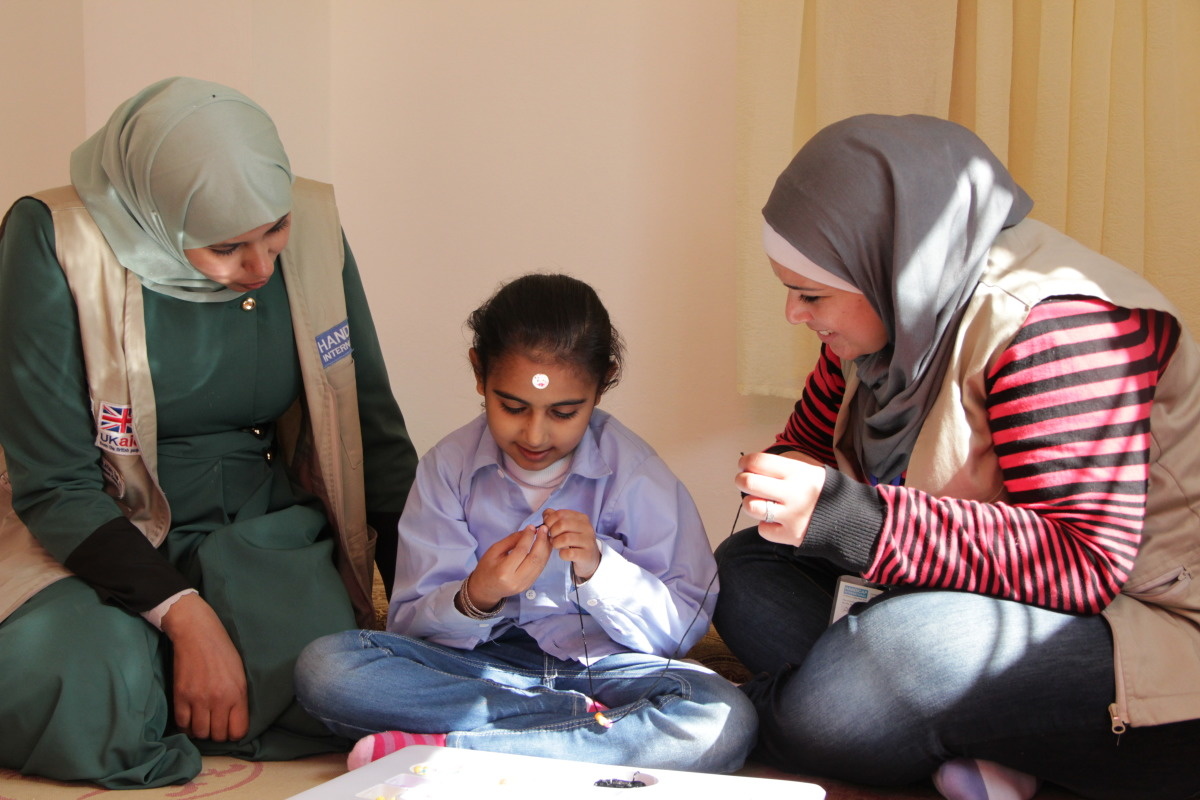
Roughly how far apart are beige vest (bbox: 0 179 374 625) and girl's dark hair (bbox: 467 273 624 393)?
12.5 inches

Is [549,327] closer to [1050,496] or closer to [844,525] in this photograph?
[844,525]

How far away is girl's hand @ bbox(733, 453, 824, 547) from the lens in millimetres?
1217

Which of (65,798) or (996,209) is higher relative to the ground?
(996,209)

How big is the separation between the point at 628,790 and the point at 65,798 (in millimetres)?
721

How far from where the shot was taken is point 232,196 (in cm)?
155

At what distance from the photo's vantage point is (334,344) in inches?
70.7

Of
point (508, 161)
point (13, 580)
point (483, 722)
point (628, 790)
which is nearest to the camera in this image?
point (628, 790)

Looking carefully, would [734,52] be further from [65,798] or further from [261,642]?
[65,798]

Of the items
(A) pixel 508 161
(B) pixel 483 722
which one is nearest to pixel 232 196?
(B) pixel 483 722

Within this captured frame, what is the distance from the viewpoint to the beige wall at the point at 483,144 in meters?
2.25

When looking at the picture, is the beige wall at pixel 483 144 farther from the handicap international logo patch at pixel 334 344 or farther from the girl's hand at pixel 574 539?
the girl's hand at pixel 574 539

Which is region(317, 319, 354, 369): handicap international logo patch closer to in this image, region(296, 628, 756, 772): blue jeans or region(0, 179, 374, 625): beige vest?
region(0, 179, 374, 625): beige vest

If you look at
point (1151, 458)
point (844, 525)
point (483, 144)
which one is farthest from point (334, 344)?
point (1151, 458)

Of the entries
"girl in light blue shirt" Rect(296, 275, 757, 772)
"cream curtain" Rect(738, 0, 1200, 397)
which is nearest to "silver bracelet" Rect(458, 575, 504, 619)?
"girl in light blue shirt" Rect(296, 275, 757, 772)
